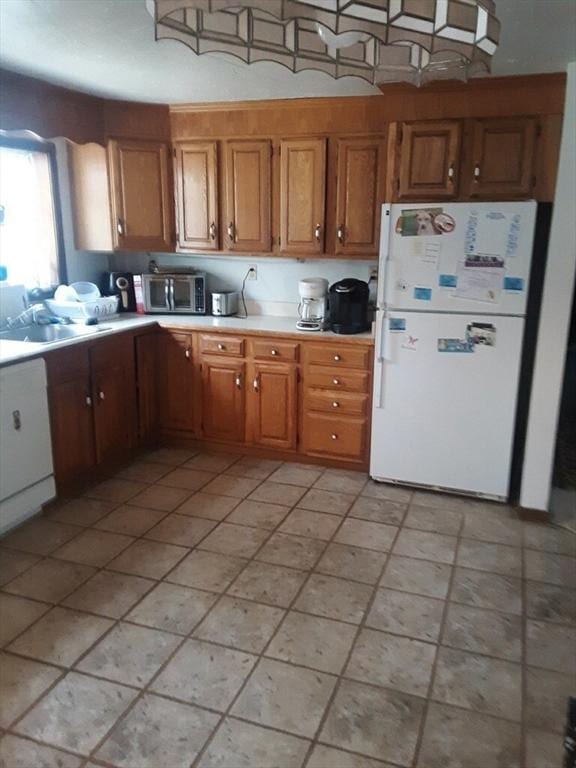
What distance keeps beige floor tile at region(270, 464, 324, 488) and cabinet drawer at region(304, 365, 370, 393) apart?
0.55m

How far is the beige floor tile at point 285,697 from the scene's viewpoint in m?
1.98

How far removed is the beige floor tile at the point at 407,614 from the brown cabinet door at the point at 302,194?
2.22m

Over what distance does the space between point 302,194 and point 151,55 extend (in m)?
1.30

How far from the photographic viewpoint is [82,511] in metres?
3.42

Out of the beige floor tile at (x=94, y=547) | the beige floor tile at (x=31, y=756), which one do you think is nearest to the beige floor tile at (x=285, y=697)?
the beige floor tile at (x=31, y=756)

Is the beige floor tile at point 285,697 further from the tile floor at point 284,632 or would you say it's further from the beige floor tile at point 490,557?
the beige floor tile at point 490,557

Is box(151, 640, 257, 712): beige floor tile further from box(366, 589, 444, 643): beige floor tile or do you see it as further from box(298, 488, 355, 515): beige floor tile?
box(298, 488, 355, 515): beige floor tile

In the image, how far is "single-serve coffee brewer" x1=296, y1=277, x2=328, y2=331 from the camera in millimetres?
3969

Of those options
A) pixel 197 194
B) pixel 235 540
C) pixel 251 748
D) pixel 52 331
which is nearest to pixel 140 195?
pixel 197 194

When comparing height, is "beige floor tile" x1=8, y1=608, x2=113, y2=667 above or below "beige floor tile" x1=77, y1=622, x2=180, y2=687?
above

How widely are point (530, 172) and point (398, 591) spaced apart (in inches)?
88.2

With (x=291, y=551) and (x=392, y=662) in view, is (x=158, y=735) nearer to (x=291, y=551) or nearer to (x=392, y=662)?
(x=392, y=662)

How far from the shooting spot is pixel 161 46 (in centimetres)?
274

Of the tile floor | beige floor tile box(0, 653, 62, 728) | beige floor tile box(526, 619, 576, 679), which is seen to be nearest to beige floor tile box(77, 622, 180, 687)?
the tile floor
